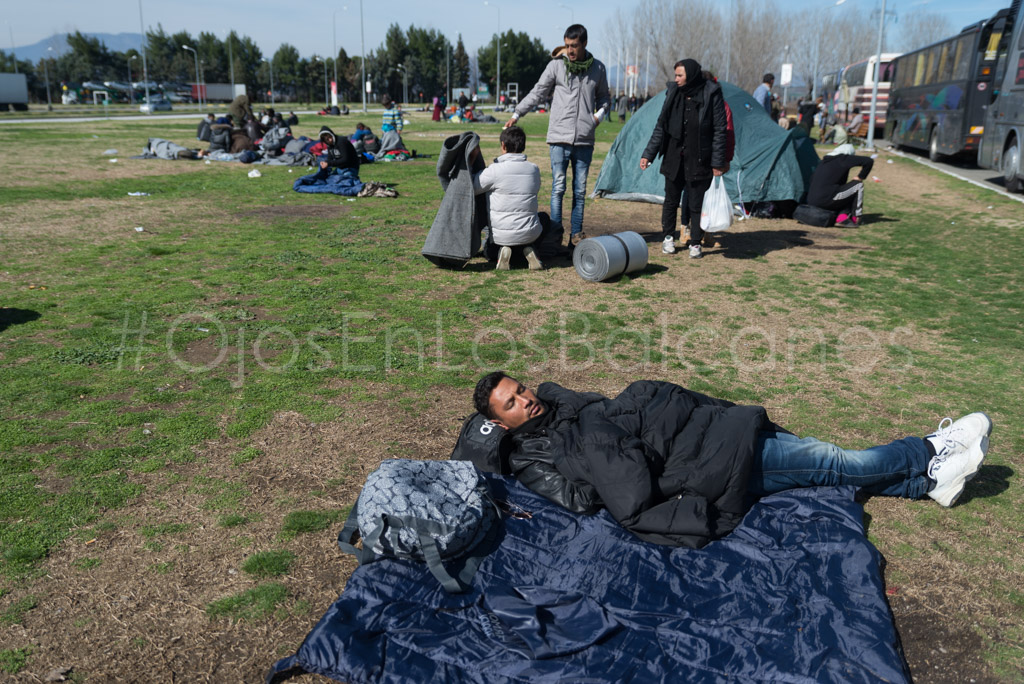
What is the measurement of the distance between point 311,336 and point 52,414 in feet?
7.01

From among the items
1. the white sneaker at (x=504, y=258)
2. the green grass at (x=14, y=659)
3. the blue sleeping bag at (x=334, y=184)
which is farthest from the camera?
the blue sleeping bag at (x=334, y=184)

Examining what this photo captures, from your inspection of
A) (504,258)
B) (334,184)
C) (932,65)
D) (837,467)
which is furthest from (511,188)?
(932,65)

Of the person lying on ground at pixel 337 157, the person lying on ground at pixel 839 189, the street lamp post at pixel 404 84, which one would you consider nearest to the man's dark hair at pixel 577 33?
the person lying on ground at pixel 839 189

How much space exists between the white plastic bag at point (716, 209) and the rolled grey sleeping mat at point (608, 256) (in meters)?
1.40

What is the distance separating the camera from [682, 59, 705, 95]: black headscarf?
841 centimetres

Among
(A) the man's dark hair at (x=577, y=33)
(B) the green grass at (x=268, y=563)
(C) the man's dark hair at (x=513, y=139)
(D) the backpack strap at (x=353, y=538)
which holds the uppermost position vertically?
(A) the man's dark hair at (x=577, y=33)

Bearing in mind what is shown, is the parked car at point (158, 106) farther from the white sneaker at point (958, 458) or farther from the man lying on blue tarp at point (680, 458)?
the white sneaker at point (958, 458)

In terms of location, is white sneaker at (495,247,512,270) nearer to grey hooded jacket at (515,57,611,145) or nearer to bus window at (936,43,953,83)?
grey hooded jacket at (515,57,611,145)

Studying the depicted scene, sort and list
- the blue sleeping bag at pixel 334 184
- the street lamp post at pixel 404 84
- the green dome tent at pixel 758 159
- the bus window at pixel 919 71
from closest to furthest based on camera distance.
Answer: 1. the green dome tent at pixel 758 159
2. the blue sleeping bag at pixel 334 184
3. the bus window at pixel 919 71
4. the street lamp post at pixel 404 84

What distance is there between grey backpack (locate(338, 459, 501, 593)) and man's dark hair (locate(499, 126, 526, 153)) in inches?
202

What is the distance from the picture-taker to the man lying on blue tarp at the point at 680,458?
356 cm

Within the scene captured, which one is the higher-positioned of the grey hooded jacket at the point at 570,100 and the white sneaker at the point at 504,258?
the grey hooded jacket at the point at 570,100

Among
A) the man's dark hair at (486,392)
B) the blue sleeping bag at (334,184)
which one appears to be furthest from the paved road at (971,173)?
the man's dark hair at (486,392)

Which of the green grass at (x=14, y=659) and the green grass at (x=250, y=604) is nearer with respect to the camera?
the green grass at (x=14, y=659)
